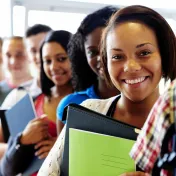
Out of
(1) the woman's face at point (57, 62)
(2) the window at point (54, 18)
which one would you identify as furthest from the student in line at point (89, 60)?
(2) the window at point (54, 18)

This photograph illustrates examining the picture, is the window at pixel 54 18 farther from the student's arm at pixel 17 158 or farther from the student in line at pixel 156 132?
the student in line at pixel 156 132

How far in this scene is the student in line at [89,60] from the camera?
0.98 m

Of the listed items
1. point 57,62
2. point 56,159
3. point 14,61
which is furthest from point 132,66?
point 14,61

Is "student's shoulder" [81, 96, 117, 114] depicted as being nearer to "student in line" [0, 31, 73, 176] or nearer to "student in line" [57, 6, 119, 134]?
"student in line" [57, 6, 119, 134]

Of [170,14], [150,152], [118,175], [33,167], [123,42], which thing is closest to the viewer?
[150,152]

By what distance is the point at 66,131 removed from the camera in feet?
2.17

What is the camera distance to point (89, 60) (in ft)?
3.29

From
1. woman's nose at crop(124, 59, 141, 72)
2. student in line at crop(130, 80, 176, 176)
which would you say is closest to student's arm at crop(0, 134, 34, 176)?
woman's nose at crop(124, 59, 141, 72)

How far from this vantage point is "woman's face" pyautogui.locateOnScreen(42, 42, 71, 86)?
1230 millimetres

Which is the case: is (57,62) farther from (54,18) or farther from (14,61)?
(54,18)

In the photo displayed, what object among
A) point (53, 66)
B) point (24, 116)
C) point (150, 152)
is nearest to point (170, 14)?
point (53, 66)

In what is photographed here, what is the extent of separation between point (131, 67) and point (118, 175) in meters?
0.22

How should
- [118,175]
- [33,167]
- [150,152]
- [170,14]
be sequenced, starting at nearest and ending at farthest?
1. [150,152]
2. [118,175]
3. [33,167]
4. [170,14]

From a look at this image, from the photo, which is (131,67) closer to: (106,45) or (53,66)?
(106,45)
